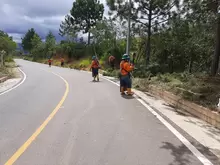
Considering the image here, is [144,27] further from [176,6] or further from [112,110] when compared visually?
[112,110]

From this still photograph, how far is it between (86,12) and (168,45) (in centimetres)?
3692

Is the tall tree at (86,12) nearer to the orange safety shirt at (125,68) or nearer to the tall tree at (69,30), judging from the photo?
the tall tree at (69,30)

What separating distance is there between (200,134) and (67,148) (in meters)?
3.19

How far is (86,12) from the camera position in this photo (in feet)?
204

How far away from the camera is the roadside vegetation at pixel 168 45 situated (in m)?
12.1

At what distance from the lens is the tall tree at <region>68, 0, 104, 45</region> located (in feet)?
203

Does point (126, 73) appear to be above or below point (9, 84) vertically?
above

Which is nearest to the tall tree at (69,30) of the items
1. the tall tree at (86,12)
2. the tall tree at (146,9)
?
the tall tree at (86,12)

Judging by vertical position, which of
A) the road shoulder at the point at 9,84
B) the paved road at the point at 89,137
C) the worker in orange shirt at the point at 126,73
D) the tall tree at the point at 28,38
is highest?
the tall tree at the point at 28,38

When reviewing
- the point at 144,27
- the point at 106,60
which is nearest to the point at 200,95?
the point at 144,27

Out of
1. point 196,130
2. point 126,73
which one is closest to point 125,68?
point 126,73

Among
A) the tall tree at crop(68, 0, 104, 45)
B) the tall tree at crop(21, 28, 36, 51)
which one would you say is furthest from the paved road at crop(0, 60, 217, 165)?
the tall tree at crop(21, 28, 36, 51)

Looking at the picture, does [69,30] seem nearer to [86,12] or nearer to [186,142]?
[86,12]

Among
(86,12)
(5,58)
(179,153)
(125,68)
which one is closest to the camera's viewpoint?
(179,153)
